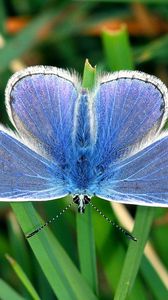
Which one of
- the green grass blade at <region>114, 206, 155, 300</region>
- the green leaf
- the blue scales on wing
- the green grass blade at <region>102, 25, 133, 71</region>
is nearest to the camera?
the green grass blade at <region>114, 206, 155, 300</region>

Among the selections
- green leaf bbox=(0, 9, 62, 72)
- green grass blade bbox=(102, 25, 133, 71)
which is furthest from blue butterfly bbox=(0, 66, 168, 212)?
green leaf bbox=(0, 9, 62, 72)

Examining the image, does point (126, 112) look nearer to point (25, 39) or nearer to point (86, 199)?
point (86, 199)

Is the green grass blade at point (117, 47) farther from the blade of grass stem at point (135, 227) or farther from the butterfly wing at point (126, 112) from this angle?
the butterfly wing at point (126, 112)

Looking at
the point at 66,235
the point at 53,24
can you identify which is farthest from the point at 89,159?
the point at 53,24

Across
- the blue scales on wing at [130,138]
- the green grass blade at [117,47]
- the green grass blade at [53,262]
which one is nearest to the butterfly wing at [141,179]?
the blue scales on wing at [130,138]

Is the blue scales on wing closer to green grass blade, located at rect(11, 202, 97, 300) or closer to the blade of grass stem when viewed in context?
the blade of grass stem

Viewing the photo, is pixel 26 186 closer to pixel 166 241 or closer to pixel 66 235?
pixel 66 235
